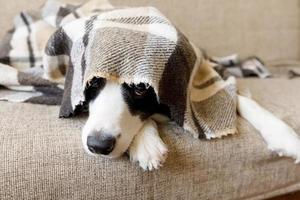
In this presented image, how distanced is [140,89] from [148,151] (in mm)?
115

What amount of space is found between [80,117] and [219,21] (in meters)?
0.75

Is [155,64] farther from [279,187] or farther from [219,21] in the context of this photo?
[219,21]

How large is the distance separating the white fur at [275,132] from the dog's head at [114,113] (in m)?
0.21

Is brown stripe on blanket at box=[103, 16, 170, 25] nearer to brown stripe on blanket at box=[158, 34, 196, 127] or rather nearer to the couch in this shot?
brown stripe on blanket at box=[158, 34, 196, 127]

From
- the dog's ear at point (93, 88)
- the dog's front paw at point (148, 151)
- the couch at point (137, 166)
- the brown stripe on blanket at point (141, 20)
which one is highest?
the brown stripe on blanket at point (141, 20)

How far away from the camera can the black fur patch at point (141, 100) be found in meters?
0.80

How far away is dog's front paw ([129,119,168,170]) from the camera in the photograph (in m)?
0.77

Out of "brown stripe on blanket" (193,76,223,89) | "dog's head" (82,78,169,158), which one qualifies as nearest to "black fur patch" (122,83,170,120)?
"dog's head" (82,78,169,158)

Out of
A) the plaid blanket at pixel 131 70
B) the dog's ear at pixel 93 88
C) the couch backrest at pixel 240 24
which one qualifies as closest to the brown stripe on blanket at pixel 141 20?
the plaid blanket at pixel 131 70

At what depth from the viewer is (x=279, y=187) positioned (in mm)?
955

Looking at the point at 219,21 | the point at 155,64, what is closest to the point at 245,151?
the point at 155,64

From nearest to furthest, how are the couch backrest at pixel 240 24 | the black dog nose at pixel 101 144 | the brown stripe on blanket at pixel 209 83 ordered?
the black dog nose at pixel 101 144 → the brown stripe on blanket at pixel 209 83 → the couch backrest at pixel 240 24

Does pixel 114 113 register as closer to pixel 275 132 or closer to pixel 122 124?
pixel 122 124

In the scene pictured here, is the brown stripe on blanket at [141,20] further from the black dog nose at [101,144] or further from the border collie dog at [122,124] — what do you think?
the black dog nose at [101,144]
